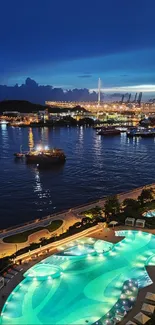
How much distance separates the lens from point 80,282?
8289 mm

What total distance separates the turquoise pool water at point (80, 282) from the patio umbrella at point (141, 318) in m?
0.92

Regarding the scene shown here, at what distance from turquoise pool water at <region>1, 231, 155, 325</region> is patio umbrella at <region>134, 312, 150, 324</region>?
3.01 ft

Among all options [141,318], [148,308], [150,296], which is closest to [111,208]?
[150,296]

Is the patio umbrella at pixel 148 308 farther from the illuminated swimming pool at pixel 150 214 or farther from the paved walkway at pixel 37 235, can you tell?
the illuminated swimming pool at pixel 150 214

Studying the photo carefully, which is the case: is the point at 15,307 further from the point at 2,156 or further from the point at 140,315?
the point at 2,156

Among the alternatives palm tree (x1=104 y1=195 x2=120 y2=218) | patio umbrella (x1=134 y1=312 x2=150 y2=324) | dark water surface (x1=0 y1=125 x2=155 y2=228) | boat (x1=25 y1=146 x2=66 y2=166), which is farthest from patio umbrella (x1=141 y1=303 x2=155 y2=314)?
boat (x1=25 y1=146 x2=66 y2=166)

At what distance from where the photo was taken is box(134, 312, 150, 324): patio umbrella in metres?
6.23

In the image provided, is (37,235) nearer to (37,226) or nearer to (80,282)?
(37,226)

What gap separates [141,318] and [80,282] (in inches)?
91.2

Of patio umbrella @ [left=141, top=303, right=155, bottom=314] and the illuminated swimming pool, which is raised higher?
the illuminated swimming pool

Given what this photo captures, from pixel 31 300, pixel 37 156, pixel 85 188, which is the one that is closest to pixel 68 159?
pixel 37 156

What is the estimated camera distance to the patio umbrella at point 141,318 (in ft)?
20.5

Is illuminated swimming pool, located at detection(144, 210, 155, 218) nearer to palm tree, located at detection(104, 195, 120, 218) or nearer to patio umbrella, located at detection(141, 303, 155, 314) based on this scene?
palm tree, located at detection(104, 195, 120, 218)

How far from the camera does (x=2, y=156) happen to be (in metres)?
34.4
